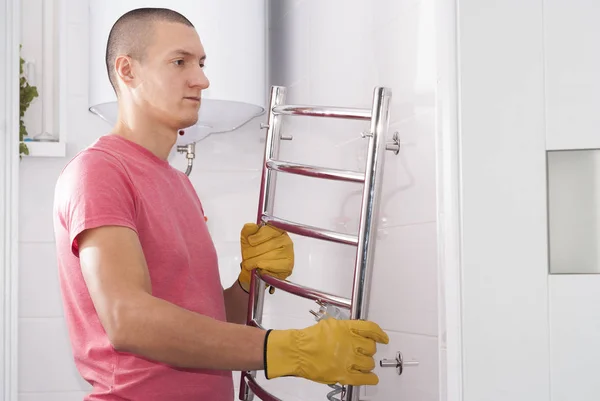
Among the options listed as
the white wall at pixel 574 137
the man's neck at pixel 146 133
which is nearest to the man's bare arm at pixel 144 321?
the man's neck at pixel 146 133

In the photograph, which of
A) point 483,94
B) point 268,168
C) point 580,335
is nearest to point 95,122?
point 268,168

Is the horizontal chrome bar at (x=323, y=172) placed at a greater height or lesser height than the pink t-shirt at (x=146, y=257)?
greater

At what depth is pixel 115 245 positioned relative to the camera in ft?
4.44

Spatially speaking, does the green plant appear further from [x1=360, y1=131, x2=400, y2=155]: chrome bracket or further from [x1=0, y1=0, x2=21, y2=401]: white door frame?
[x1=360, y1=131, x2=400, y2=155]: chrome bracket

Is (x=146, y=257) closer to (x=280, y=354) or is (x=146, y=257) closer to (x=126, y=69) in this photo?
(x=280, y=354)

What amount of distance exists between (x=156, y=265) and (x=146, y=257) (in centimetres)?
3

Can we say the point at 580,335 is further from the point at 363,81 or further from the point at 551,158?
the point at 363,81

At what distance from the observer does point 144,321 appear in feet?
4.29

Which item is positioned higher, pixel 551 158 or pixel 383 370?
pixel 551 158

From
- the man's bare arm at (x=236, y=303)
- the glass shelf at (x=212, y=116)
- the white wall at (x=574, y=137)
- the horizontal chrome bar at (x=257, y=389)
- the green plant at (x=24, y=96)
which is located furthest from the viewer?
the green plant at (x=24, y=96)

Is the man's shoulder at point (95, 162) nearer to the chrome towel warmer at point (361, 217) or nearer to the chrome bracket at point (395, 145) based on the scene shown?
the chrome towel warmer at point (361, 217)

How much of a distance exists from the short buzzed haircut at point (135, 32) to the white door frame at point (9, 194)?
2.82 feet

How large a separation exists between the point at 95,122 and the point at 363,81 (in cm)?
112

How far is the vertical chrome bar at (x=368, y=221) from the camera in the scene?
157 centimetres
